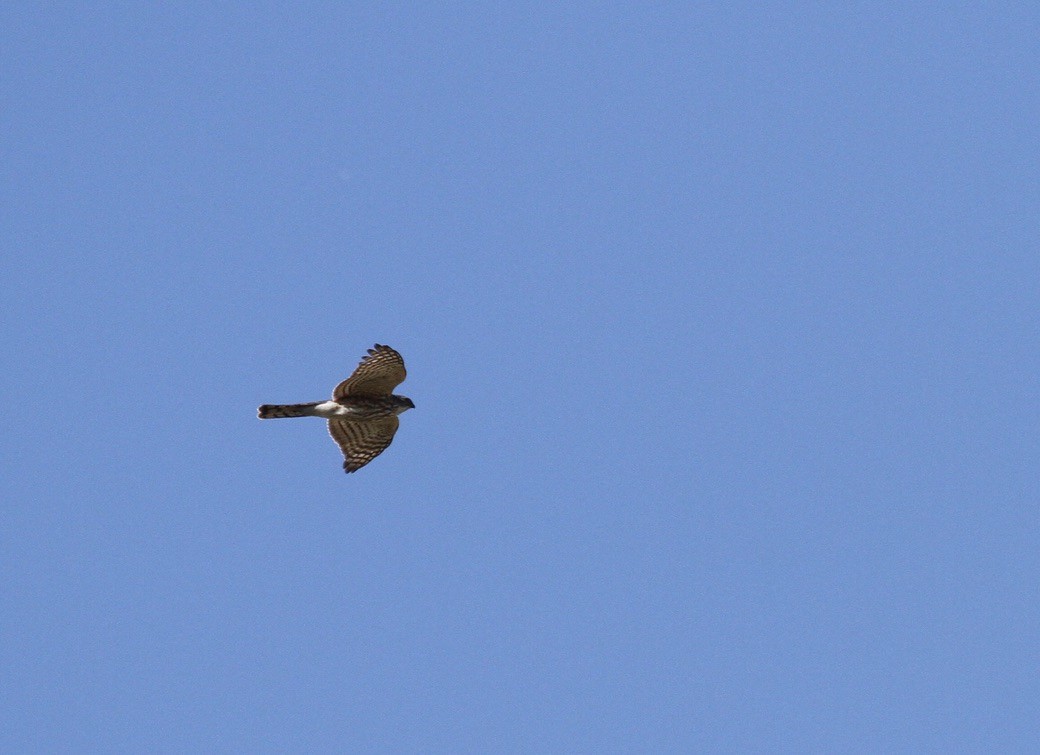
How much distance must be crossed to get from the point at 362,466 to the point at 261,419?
1823 millimetres

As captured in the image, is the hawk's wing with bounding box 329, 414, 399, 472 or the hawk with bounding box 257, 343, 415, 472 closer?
the hawk with bounding box 257, 343, 415, 472

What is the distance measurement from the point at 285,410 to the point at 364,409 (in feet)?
4.19

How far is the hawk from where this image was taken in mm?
24531

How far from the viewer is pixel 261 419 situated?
25.1 metres

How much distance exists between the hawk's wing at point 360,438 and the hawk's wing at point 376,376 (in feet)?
2.34

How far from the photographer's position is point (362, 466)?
84.1 ft

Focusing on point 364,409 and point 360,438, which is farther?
point 360,438

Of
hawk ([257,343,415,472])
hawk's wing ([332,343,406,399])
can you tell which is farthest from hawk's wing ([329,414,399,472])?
hawk's wing ([332,343,406,399])

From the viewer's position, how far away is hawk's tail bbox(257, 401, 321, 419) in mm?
25078

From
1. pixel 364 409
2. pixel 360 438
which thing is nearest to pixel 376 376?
pixel 364 409

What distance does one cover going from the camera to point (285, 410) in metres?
25.2

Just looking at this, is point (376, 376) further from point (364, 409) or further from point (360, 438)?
point (360, 438)

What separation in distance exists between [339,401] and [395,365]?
1.21 m

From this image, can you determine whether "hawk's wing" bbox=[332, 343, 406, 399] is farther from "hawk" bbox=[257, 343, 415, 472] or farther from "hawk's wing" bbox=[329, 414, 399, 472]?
"hawk's wing" bbox=[329, 414, 399, 472]
